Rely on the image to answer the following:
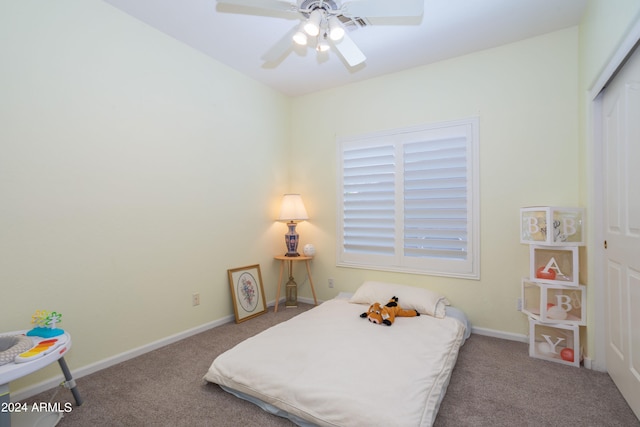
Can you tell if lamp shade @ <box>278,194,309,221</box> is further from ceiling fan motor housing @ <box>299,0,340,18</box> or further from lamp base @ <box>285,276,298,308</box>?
ceiling fan motor housing @ <box>299,0,340,18</box>

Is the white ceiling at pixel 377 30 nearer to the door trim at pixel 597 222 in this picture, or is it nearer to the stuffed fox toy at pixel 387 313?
the door trim at pixel 597 222

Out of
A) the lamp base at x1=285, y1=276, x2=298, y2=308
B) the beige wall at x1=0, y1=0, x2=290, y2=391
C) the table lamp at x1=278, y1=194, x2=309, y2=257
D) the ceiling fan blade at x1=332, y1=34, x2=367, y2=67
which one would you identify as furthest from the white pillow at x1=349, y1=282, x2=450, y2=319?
the ceiling fan blade at x1=332, y1=34, x2=367, y2=67

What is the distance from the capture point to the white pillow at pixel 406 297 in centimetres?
278

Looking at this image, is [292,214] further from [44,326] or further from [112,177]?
[44,326]

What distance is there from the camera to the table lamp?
145 inches

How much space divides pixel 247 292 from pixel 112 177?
1739 millimetres

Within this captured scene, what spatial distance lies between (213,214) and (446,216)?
2316mm

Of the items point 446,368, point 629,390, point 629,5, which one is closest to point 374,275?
point 446,368

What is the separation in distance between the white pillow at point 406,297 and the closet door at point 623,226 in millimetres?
1127

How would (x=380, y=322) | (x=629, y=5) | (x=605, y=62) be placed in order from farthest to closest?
1. (x=380, y=322)
2. (x=605, y=62)
3. (x=629, y=5)

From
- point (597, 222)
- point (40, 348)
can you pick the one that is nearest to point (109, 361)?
point (40, 348)

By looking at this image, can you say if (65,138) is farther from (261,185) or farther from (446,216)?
(446,216)

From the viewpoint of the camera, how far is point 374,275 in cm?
347

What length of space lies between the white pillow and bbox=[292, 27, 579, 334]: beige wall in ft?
0.82
